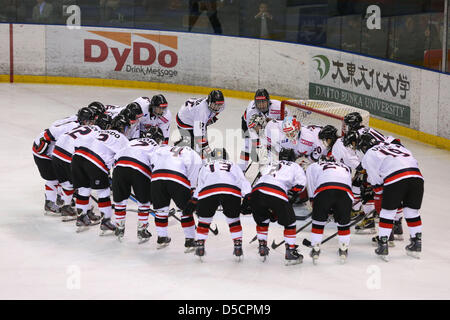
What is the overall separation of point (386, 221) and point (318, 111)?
7.41 ft

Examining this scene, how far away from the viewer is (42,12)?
14594 mm

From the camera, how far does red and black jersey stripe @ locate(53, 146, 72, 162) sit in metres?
7.37

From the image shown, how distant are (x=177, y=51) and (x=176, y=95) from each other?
0.88 metres

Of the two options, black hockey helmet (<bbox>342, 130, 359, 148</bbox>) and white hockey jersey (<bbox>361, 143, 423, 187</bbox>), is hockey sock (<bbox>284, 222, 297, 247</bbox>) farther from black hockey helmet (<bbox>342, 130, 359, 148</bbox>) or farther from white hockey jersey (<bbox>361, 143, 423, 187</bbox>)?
black hockey helmet (<bbox>342, 130, 359, 148</bbox>)

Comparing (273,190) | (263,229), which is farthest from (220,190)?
(263,229)

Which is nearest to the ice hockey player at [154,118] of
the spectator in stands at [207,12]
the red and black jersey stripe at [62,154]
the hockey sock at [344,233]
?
the red and black jersey stripe at [62,154]

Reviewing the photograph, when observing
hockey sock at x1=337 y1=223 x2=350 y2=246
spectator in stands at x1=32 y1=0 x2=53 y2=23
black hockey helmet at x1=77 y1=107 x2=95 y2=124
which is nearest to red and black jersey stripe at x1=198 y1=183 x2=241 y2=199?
hockey sock at x1=337 y1=223 x2=350 y2=246

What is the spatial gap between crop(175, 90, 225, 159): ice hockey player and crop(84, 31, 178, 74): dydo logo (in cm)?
552

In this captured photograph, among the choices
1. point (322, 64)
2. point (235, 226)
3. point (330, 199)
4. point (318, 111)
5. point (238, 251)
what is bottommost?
point (238, 251)

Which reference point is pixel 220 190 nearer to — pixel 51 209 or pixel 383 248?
pixel 383 248

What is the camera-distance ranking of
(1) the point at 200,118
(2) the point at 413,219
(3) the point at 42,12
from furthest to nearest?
(3) the point at 42,12, (1) the point at 200,118, (2) the point at 413,219
